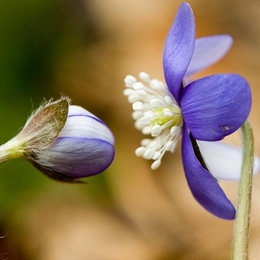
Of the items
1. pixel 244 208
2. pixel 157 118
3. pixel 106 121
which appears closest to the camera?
pixel 244 208

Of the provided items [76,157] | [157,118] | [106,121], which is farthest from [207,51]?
[106,121]

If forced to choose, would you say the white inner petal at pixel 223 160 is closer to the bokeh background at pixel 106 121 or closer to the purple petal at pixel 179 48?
the purple petal at pixel 179 48

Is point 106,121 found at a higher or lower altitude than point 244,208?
lower

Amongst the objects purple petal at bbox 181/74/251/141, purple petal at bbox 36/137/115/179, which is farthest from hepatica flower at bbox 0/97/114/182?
purple petal at bbox 181/74/251/141

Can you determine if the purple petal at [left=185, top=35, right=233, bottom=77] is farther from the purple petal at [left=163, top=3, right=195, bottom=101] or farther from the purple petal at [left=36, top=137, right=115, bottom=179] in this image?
the purple petal at [left=36, top=137, right=115, bottom=179]

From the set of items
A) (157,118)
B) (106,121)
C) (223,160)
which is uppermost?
(157,118)

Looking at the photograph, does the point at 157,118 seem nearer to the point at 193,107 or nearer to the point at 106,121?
the point at 193,107

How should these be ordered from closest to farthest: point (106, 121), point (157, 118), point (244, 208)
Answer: point (244, 208) < point (157, 118) < point (106, 121)
